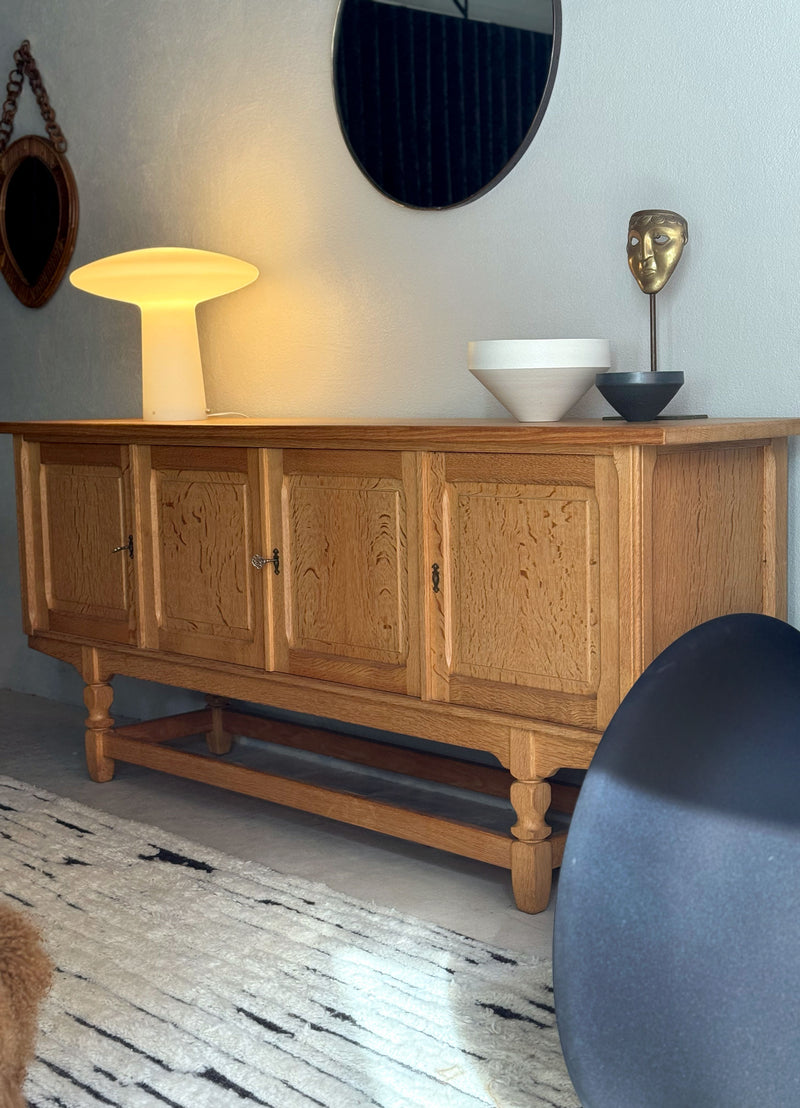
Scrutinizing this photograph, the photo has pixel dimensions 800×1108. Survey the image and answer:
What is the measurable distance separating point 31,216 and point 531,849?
8.79 feet

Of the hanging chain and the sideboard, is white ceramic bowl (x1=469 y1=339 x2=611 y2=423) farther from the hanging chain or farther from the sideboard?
the hanging chain

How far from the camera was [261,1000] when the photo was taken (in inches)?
71.1

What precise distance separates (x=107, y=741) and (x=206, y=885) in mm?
786

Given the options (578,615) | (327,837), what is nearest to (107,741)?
(327,837)

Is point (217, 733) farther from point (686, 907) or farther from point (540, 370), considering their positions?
point (686, 907)

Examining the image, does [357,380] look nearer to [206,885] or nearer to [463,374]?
[463,374]

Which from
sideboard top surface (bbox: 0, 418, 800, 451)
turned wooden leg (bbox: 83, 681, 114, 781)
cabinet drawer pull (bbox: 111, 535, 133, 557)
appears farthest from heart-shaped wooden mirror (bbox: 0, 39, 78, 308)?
turned wooden leg (bbox: 83, 681, 114, 781)

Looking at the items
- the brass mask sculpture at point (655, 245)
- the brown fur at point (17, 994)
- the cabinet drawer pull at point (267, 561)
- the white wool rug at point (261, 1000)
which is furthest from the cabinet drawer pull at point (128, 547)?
the brown fur at point (17, 994)

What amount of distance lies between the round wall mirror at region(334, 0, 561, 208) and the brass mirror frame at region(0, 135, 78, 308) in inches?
46.6

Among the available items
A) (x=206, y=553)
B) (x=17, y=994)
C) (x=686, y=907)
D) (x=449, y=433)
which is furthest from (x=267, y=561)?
(x=17, y=994)

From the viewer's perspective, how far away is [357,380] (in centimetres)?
286

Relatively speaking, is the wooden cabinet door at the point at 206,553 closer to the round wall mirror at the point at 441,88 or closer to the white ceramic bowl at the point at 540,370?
the white ceramic bowl at the point at 540,370

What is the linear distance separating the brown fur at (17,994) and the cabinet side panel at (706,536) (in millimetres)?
1161

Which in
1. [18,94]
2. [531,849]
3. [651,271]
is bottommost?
[531,849]
